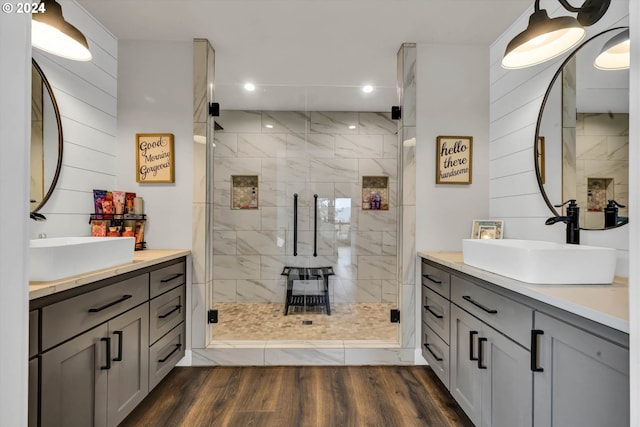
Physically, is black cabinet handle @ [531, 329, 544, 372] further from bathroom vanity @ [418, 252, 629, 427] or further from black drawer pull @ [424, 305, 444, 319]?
black drawer pull @ [424, 305, 444, 319]

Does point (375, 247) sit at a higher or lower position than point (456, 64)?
lower

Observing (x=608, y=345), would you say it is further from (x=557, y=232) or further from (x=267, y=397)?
(x=267, y=397)

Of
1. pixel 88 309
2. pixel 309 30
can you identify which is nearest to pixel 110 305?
pixel 88 309

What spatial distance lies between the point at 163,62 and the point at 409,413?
3.04 metres

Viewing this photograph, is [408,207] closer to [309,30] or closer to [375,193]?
[375,193]

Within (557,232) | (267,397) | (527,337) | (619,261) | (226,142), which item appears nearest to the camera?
(527,337)

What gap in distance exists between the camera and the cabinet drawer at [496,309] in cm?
129

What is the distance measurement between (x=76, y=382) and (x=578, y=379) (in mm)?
1847

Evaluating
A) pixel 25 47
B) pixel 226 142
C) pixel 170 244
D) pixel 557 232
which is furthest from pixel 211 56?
pixel 557 232

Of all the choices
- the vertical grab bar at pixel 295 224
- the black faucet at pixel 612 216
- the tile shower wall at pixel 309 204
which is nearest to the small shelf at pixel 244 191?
the tile shower wall at pixel 309 204

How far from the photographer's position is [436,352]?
2.21 m

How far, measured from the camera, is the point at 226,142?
2.75m

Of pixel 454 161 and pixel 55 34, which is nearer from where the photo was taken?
pixel 55 34

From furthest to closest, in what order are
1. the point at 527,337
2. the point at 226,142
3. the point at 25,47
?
the point at 226,142 < the point at 527,337 < the point at 25,47
